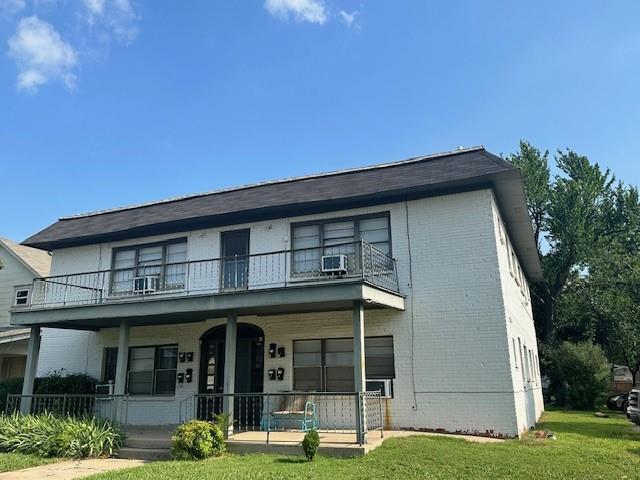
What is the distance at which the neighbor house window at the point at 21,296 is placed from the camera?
75.4 ft

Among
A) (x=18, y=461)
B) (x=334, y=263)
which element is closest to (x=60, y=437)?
(x=18, y=461)

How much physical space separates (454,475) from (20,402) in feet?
39.3

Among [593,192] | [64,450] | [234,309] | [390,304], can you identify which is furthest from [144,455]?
[593,192]

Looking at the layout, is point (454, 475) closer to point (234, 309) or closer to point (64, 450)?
point (234, 309)

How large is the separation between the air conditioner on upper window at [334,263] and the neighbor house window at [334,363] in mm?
1887

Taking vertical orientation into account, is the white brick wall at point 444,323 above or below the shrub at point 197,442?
above

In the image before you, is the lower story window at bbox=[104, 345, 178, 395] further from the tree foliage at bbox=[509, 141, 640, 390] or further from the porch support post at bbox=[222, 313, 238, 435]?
the tree foliage at bbox=[509, 141, 640, 390]

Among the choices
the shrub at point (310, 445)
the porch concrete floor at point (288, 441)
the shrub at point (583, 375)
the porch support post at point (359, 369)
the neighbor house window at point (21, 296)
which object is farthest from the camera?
the neighbor house window at point (21, 296)

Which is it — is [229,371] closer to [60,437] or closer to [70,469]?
[70,469]

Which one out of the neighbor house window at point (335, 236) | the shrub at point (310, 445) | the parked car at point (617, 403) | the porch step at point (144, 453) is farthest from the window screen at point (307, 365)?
the parked car at point (617, 403)

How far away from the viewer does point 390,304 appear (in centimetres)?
1202

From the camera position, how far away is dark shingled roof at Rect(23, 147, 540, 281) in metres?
12.9

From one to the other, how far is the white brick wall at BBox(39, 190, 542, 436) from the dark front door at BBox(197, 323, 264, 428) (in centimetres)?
36

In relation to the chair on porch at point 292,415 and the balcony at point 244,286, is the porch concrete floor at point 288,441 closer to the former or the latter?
the chair on porch at point 292,415
